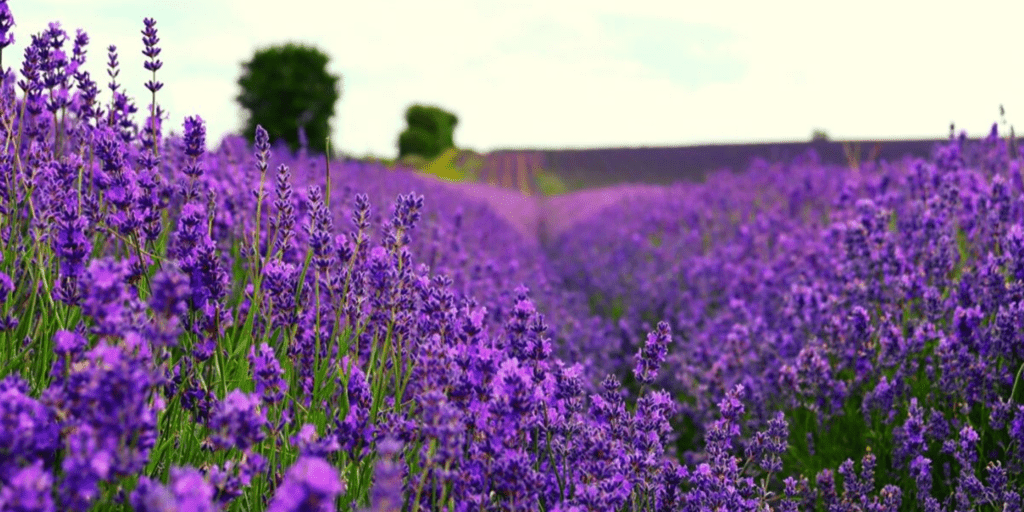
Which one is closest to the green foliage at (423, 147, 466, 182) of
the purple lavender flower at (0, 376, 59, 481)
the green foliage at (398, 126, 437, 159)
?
the green foliage at (398, 126, 437, 159)

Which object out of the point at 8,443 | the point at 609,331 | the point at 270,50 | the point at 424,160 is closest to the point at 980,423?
the point at 8,443

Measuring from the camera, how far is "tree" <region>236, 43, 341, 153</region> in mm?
21391

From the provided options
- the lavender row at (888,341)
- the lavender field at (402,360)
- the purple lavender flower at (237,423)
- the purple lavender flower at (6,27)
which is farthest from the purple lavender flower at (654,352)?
the purple lavender flower at (6,27)

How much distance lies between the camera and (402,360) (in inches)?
107

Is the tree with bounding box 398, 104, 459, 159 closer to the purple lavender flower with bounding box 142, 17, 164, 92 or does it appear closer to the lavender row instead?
the lavender row

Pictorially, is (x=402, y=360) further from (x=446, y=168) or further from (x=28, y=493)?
(x=446, y=168)

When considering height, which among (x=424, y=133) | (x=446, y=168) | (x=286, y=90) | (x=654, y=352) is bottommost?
(x=654, y=352)

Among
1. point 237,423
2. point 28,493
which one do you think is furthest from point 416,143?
point 28,493

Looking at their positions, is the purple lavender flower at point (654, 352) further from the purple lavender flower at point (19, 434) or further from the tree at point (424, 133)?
the tree at point (424, 133)

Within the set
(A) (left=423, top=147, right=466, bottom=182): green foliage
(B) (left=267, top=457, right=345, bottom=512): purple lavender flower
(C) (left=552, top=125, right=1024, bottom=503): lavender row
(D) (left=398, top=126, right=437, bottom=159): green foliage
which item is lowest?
(C) (left=552, top=125, right=1024, bottom=503): lavender row

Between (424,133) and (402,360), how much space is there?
3013 centimetres

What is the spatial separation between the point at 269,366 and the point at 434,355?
29cm

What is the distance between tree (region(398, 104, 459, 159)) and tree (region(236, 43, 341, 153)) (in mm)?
10324

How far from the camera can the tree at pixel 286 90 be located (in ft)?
70.2
